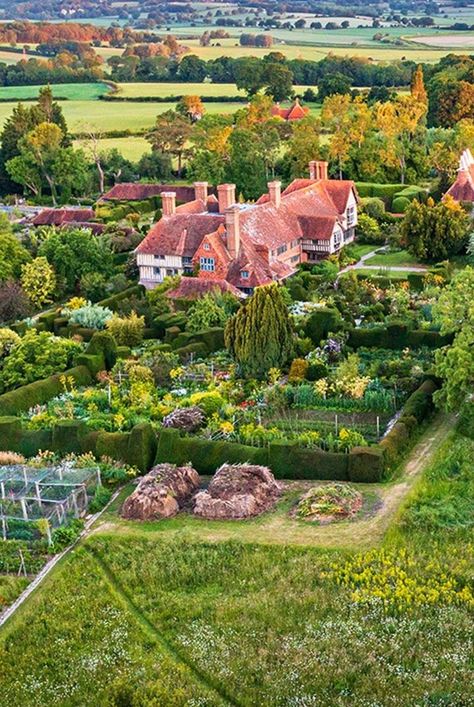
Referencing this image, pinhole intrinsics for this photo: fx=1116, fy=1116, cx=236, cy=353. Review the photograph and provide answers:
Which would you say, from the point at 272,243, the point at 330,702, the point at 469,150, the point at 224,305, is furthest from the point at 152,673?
the point at 469,150

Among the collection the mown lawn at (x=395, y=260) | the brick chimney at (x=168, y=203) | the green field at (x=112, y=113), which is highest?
the brick chimney at (x=168, y=203)

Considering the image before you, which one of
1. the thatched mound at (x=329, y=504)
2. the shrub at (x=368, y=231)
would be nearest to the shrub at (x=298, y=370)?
the thatched mound at (x=329, y=504)

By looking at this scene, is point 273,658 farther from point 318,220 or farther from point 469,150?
point 469,150

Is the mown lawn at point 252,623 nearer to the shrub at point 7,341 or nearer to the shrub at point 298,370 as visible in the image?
the shrub at point 298,370

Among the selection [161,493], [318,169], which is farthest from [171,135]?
[161,493]

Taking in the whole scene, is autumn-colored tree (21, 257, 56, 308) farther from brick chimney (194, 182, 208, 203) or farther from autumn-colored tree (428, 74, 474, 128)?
autumn-colored tree (428, 74, 474, 128)

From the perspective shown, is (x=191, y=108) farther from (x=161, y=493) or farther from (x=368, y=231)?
(x=161, y=493)
